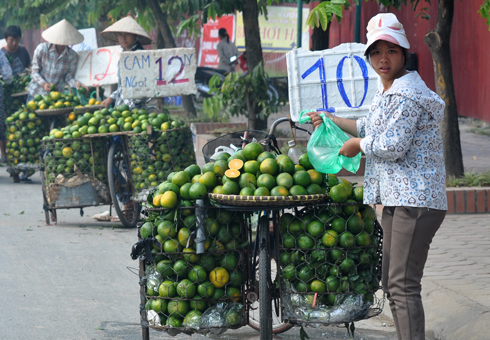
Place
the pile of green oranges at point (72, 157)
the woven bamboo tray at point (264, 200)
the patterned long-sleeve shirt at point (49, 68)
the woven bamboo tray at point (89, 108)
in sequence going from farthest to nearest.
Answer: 1. the patterned long-sleeve shirt at point (49, 68)
2. the woven bamboo tray at point (89, 108)
3. the pile of green oranges at point (72, 157)
4. the woven bamboo tray at point (264, 200)

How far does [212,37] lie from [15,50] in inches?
439

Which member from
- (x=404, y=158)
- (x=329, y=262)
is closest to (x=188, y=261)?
(x=329, y=262)

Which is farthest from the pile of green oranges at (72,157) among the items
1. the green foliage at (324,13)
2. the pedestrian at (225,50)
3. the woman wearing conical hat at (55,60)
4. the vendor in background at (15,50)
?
the pedestrian at (225,50)

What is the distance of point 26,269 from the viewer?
5.72 metres

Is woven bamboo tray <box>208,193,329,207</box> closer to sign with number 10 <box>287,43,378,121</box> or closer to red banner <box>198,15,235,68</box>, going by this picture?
sign with number 10 <box>287,43,378,121</box>

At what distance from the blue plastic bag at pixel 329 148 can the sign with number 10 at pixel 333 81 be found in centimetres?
202

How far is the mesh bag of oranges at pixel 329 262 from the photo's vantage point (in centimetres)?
350

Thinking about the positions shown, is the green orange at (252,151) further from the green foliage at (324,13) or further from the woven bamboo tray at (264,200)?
the green foliage at (324,13)

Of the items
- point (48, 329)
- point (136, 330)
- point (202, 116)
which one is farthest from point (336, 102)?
point (202, 116)

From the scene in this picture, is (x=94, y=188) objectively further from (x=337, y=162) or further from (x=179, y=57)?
(x=337, y=162)

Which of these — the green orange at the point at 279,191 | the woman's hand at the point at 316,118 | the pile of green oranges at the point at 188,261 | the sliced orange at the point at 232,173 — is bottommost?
the pile of green oranges at the point at 188,261

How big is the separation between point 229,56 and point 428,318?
14.8 metres

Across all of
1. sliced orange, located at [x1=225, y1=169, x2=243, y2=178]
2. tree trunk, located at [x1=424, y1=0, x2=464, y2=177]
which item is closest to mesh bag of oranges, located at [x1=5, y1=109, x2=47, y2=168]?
tree trunk, located at [x1=424, y1=0, x2=464, y2=177]

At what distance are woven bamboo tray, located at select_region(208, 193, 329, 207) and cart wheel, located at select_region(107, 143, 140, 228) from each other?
381 centimetres
